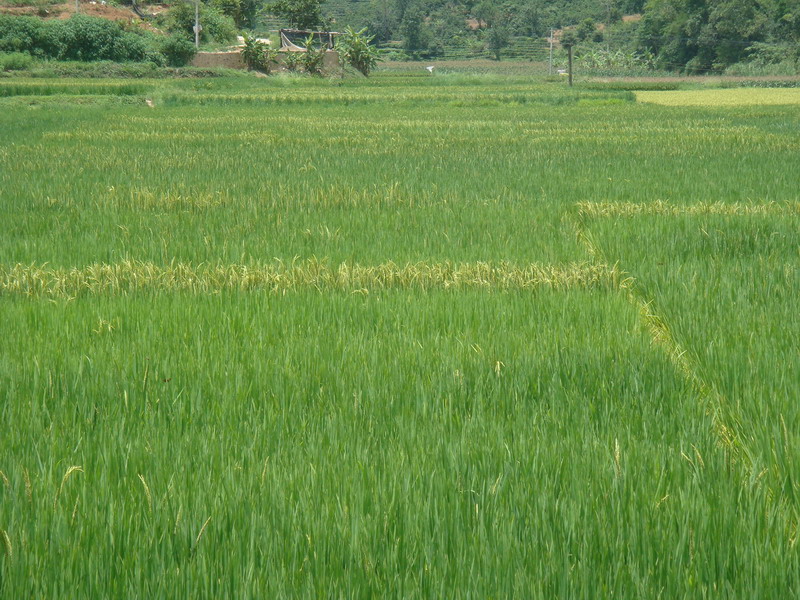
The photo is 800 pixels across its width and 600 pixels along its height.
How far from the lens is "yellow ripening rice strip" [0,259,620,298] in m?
4.65

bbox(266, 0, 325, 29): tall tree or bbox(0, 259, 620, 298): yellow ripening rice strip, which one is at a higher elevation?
bbox(266, 0, 325, 29): tall tree

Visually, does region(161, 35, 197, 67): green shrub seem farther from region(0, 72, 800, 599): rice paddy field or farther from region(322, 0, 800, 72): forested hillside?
region(0, 72, 800, 599): rice paddy field

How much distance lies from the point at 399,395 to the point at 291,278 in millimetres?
2146

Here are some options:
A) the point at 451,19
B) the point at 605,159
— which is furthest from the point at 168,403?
the point at 451,19

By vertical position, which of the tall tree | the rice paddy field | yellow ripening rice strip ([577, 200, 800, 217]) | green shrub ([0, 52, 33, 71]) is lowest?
the rice paddy field

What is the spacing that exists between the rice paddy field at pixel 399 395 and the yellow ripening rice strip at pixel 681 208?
50 mm

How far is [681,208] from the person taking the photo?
275 inches

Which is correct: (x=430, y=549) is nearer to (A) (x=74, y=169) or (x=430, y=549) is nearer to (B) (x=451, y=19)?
(A) (x=74, y=169)

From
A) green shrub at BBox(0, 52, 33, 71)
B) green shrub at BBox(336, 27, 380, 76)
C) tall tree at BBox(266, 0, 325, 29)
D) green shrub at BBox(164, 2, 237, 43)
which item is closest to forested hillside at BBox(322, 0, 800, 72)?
tall tree at BBox(266, 0, 325, 29)

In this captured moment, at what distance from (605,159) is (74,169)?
6.12 metres

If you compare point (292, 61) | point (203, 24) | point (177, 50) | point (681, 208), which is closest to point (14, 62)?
point (177, 50)

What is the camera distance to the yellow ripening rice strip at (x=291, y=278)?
465 cm

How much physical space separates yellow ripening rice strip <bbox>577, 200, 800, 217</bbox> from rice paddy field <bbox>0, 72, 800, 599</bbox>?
0.16 ft

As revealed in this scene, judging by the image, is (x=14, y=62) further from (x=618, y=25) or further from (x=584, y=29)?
(x=584, y=29)
